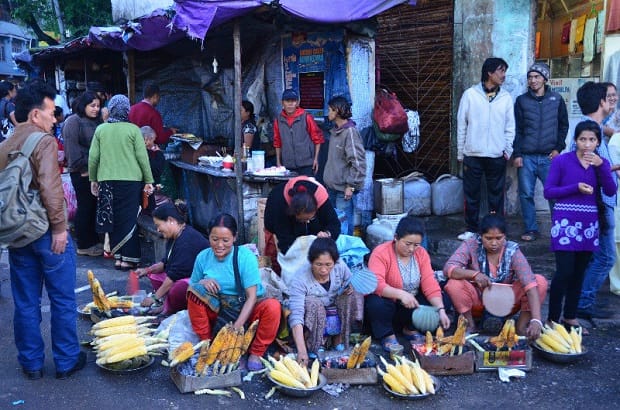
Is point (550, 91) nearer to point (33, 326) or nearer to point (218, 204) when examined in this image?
point (218, 204)

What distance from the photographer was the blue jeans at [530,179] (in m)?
7.23

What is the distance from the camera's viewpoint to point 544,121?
712 cm

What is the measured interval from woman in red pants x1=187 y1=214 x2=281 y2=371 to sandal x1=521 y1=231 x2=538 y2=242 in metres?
3.67

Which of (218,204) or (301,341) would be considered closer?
(301,341)

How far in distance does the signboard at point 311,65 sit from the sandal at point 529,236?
2966 millimetres

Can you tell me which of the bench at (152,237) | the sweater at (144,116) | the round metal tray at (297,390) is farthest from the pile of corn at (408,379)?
the sweater at (144,116)

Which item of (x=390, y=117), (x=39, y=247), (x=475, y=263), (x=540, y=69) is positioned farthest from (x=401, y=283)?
(x=540, y=69)

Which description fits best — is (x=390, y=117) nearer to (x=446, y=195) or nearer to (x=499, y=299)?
(x=446, y=195)

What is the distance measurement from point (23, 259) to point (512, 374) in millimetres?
3512

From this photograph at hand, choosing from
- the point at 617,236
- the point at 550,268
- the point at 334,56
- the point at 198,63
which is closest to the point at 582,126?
the point at 617,236

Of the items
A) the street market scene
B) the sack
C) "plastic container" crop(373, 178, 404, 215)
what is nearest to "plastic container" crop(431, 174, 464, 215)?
the street market scene

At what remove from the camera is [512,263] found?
16.6 ft

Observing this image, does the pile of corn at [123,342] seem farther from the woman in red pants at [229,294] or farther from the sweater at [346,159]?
the sweater at [346,159]

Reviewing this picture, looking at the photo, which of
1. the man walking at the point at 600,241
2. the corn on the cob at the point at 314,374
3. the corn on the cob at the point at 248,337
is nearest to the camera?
the corn on the cob at the point at 314,374
